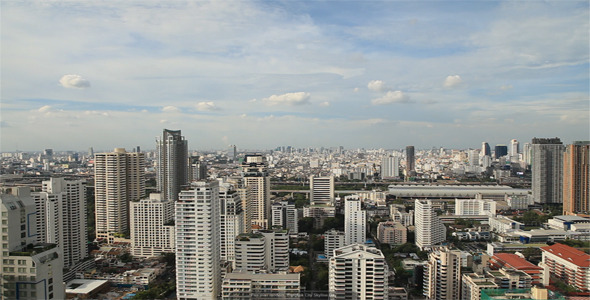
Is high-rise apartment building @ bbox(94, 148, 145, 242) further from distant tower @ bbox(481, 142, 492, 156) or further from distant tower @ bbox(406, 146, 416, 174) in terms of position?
distant tower @ bbox(481, 142, 492, 156)

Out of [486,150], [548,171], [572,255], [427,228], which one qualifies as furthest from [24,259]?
[486,150]

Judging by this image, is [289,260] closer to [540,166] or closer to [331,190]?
[331,190]

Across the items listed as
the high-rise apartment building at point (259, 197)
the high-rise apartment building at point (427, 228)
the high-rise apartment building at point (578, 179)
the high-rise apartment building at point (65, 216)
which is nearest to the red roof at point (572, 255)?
the high-rise apartment building at point (427, 228)

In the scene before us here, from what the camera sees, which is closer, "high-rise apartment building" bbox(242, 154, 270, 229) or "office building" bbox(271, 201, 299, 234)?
"office building" bbox(271, 201, 299, 234)

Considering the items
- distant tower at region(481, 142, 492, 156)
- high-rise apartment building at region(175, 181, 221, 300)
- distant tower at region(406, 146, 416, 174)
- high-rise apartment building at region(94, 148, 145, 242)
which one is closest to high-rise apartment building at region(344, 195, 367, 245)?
high-rise apartment building at region(175, 181, 221, 300)

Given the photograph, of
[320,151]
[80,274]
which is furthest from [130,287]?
[320,151]

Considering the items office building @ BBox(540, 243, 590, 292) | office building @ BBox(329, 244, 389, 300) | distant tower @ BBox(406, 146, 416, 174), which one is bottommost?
office building @ BBox(540, 243, 590, 292)
